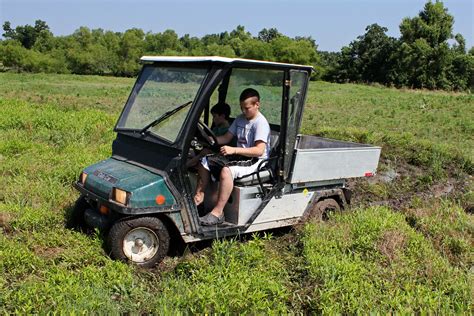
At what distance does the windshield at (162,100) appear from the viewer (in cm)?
457

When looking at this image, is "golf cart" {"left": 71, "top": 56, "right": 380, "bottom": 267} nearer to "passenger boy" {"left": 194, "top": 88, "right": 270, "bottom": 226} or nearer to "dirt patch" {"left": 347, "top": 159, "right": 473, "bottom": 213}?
"passenger boy" {"left": 194, "top": 88, "right": 270, "bottom": 226}

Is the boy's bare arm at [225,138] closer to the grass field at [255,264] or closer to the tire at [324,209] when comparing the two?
the grass field at [255,264]

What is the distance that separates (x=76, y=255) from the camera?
171 inches

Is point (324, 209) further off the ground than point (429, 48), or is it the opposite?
point (429, 48)

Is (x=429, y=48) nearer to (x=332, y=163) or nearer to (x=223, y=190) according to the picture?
(x=332, y=163)

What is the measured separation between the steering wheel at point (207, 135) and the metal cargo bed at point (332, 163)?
0.90 m

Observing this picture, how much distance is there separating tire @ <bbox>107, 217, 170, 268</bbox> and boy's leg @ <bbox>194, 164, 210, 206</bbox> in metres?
0.51

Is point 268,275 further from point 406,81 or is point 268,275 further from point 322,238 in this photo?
point 406,81

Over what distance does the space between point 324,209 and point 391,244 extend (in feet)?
3.76

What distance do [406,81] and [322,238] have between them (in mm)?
49146

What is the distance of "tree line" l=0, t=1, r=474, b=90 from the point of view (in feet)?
161

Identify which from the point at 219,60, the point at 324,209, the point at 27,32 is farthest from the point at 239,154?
the point at 27,32

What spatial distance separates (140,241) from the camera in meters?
4.42

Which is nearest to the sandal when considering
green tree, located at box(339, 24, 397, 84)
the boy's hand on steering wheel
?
the boy's hand on steering wheel
